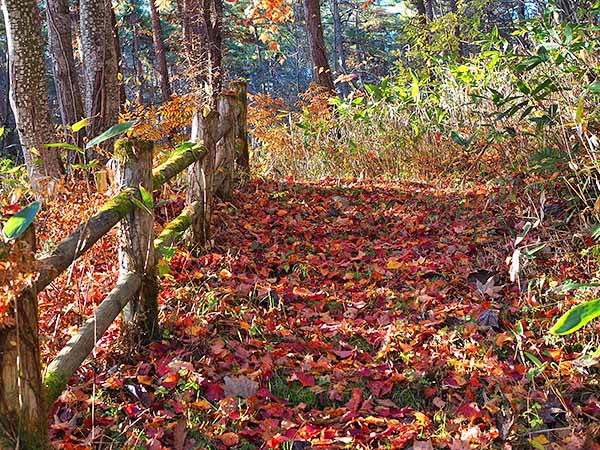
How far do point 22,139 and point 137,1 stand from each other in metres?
25.0

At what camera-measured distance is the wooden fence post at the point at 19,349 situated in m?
1.74

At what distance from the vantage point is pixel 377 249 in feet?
16.0

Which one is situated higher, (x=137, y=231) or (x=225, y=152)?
(x=137, y=231)

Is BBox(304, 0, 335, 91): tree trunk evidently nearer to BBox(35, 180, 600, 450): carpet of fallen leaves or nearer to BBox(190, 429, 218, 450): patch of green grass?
BBox(35, 180, 600, 450): carpet of fallen leaves

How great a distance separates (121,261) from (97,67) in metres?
3.45

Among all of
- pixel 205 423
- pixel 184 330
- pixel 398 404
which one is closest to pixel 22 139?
pixel 184 330

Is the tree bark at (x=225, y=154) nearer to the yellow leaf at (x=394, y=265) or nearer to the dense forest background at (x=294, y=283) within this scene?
the dense forest background at (x=294, y=283)

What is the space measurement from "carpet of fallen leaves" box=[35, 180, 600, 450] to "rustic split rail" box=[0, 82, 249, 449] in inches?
8.1

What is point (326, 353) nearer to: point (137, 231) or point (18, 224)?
point (137, 231)

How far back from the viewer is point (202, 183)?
4.34 m

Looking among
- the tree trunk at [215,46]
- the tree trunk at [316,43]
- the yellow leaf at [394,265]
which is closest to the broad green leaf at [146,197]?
the yellow leaf at [394,265]

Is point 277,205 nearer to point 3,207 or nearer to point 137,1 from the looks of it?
point 3,207

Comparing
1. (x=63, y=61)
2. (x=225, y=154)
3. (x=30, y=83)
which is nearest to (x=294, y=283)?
(x=225, y=154)

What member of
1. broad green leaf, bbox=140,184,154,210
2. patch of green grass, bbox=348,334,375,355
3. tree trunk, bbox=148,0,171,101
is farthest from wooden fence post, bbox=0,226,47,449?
tree trunk, bbox=148,0,171,101
